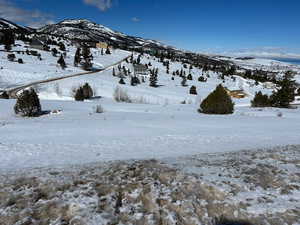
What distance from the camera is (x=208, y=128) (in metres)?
14.1

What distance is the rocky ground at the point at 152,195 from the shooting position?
4.38 metres

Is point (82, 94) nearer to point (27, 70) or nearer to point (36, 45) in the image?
point (27, 70)

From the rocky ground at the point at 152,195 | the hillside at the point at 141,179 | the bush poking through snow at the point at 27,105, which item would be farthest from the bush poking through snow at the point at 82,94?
the rocky ground at the point at 152,195

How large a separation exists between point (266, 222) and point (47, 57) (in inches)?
3374

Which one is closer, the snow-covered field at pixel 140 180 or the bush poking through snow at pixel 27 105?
the snow-covered field at pixel 140 180

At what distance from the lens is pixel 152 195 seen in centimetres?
498

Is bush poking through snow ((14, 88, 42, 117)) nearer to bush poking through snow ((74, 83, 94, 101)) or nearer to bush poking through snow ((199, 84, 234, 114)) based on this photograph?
bush poking through snow ((199, 84, 234, 114))

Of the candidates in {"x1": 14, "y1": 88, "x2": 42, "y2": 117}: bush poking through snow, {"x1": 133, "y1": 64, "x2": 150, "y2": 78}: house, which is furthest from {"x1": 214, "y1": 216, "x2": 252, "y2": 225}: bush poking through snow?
{"x1": 133, "y1": 64, "x2": 150, "y2": 78}: house

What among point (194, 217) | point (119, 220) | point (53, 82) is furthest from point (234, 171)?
point (53, 82)

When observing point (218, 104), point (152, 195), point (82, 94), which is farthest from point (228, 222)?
point (82, 94)

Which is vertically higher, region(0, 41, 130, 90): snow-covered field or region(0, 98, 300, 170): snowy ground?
region(0, 41, 130, 90): snow-covered field

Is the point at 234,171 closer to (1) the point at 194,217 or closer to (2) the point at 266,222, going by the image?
(2) the point at 266,222

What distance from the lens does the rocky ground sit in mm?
4383

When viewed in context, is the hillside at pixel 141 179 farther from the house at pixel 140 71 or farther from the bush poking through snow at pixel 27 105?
the house at pixel 140 71
